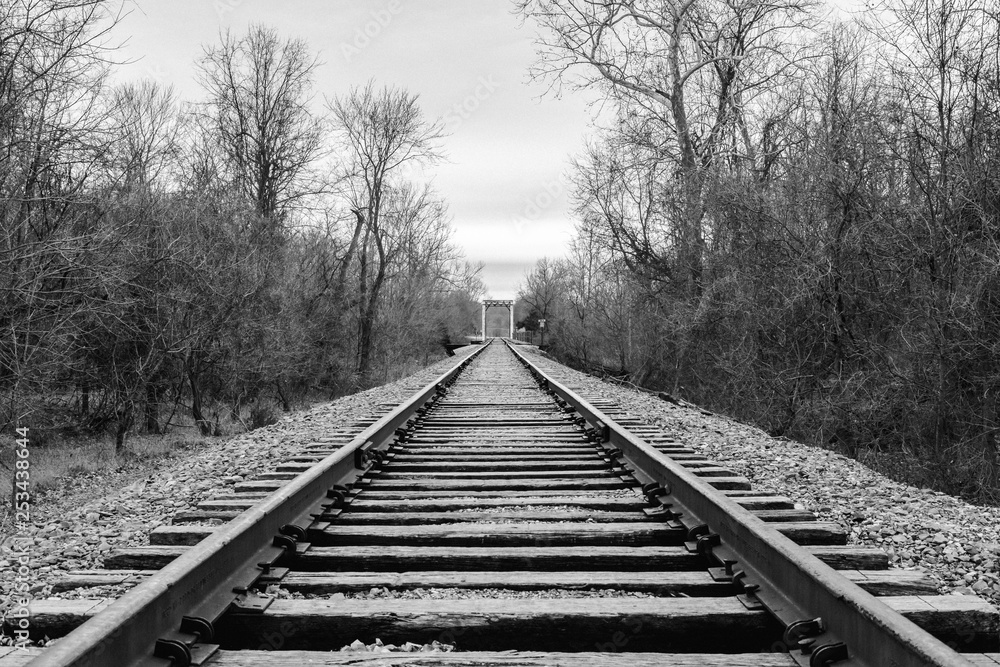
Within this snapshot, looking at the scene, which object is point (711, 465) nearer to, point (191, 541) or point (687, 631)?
point (687, 631)

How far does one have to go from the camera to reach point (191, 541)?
3.25 metres

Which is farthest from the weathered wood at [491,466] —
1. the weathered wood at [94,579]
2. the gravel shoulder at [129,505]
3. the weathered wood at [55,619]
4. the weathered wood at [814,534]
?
the weathered wood at [55,619]

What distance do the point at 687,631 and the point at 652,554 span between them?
709 millimetres

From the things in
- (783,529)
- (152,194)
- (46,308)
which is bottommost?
(783,529)

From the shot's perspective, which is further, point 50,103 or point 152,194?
point 152,194

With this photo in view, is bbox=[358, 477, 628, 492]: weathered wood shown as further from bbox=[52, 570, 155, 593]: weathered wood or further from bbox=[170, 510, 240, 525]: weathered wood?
bbox=[52, 570, 155, 593]: weathered wood

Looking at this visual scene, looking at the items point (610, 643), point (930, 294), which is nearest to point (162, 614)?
point (610, 643)

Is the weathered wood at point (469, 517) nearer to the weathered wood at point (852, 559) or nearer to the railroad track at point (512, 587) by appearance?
the railroad track at point (512, 587)

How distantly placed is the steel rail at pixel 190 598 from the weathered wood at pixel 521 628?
0.56 feet

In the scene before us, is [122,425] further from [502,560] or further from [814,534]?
[814,534]

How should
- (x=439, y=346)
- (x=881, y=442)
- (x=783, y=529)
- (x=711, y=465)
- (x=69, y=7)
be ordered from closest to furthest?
1. (x=783, y=529)
2. (x=711, y=465)
3. (x=69, y=7)
4. (x=881, y=442)
5. (x=439, y=346)

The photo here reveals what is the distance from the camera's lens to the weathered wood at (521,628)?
8.05 feet

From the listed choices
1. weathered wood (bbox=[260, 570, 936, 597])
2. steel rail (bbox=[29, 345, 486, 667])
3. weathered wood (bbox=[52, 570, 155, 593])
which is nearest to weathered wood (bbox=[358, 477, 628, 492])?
steel rail (bbox=[29, 345, 486, 667])

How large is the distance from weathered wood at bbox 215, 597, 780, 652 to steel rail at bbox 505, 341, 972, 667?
0.54 ft
